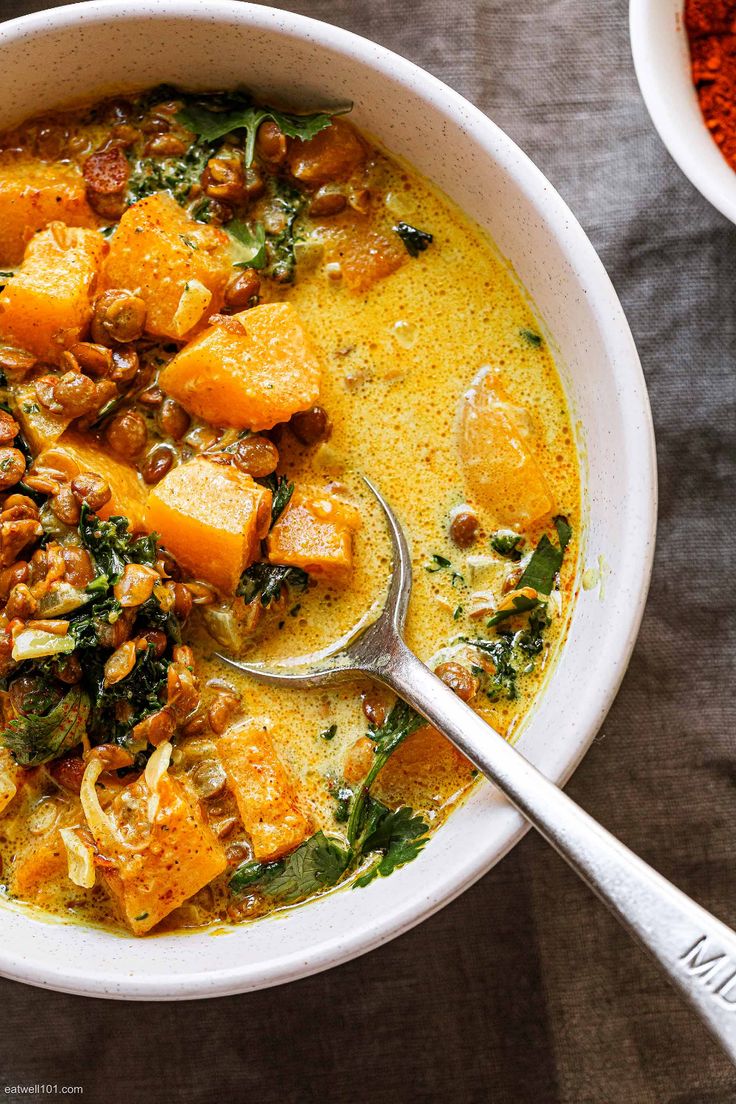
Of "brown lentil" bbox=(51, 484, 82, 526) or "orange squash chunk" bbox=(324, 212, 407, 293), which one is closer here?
"brown lentil" bbox=(51, 484, 82, 526)

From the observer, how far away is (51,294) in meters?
2.62

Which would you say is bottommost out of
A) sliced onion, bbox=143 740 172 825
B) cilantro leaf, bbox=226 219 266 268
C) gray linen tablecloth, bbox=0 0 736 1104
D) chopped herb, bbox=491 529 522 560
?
gray linen tablecloth, bbox=0 0 736 1104

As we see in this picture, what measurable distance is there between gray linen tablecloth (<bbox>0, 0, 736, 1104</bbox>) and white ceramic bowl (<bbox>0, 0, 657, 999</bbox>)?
0.47 metres

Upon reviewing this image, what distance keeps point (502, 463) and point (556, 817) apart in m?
0.98

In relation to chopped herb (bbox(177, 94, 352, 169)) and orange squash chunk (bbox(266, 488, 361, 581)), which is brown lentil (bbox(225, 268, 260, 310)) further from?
orange squash chunk (bbox(266, 488, 361, 581))

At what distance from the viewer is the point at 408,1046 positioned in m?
2.98

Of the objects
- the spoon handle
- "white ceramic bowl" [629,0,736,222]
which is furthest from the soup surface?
"white ceramic bowl" [629,0,736,222]

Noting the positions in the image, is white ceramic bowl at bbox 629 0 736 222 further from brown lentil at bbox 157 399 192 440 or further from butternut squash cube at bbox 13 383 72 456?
butternut squash cube at bbox 13 383 72 456

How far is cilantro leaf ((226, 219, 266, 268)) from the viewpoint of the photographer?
2.80m

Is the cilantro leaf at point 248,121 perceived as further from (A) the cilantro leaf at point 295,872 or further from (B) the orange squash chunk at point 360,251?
(A) the cilantro leaf at point 295,872

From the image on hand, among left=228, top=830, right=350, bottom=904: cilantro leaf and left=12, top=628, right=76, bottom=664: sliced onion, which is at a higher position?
left=12, top=628, right=76, bottom=664: sliced onion

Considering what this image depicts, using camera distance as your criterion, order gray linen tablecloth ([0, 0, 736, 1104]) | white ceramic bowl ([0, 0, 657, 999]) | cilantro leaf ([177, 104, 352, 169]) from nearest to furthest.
A: 1. white ceramic bowl ([0, 0, 657, 999])
2. cilantro leaf ([177, 104, 352, 169])
3. gray linen tablecloth ([0, 0, 736, 1104])

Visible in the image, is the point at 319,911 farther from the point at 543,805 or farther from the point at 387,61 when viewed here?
the point at 387,61

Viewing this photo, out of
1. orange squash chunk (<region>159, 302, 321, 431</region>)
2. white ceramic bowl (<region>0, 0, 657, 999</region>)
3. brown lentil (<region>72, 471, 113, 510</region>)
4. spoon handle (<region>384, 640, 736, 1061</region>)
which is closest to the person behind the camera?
spoon handle (<region>384, 640, 736, 1061</region>)
